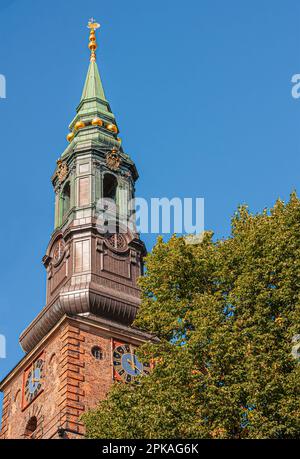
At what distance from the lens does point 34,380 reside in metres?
39.8

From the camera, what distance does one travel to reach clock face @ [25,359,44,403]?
1545 inches

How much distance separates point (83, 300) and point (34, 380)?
3710 mm

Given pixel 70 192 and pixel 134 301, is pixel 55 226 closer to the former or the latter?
pixel 70 192

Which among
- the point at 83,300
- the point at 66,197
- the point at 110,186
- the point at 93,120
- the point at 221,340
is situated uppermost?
the point at 93,120

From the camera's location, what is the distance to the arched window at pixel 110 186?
1845 inches

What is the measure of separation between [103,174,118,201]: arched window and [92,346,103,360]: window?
378 inches

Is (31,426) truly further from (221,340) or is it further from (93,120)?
(93,120)

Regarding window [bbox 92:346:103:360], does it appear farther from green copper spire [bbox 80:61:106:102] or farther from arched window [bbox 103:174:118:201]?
green copper spire [bbox 80:61:106:102]

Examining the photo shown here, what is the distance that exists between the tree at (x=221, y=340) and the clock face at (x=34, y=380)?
1204 centimetres

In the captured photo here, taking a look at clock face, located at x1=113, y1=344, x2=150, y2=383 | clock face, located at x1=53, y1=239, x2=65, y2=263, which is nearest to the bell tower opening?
clock face, located at x1=53, y1=239, x2=65, y2=263

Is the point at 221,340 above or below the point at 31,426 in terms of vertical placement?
below

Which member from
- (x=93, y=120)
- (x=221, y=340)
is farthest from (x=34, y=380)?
(x=221, y=340)

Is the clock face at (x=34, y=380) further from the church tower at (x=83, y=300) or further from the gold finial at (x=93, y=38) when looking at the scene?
the gold finial at (x=93, y=38)

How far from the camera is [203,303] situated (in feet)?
84.4
